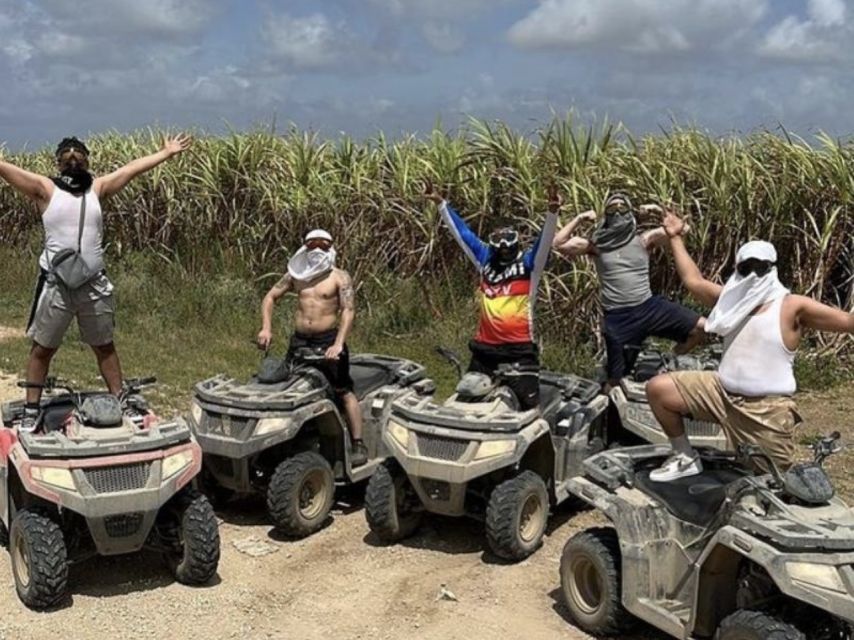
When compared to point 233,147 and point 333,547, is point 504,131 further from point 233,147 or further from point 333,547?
point 333,547

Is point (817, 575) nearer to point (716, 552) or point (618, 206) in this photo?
point (716, 552)

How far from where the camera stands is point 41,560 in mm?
4867

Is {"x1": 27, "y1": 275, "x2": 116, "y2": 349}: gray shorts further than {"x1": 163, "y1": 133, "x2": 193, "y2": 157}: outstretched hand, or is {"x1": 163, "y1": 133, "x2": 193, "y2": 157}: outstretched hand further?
{"x1": 163, "y1": 133, "x2": 193, "y2": 157}: outstretched hand

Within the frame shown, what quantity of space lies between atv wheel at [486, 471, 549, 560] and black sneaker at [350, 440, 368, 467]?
1290 mm

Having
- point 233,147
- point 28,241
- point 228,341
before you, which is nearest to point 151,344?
point 228,341

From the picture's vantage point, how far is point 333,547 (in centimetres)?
607

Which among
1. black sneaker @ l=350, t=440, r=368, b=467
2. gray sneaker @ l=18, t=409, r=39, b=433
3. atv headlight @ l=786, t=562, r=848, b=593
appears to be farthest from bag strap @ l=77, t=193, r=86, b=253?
atv headlight @ l=786, t=562, r=848, b=593

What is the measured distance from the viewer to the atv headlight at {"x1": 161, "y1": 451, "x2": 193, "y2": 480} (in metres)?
5.04

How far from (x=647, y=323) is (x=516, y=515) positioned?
2.25 meters

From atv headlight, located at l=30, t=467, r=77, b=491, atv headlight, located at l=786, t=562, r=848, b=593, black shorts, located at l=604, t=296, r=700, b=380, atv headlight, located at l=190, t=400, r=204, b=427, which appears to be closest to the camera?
atv headlight, located at l=786, t=562, r=848, b=593

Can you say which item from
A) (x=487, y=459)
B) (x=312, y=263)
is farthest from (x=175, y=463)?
(x=312, y=263)

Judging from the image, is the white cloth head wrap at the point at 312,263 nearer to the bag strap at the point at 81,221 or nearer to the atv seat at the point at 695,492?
the bag strap at the point at 81,221

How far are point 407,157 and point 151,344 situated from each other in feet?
11.9

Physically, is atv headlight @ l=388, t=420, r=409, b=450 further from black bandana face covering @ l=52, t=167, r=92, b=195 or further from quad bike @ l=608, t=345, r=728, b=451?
black bandana face covering @ l=52, t=167, r=92, b=195
